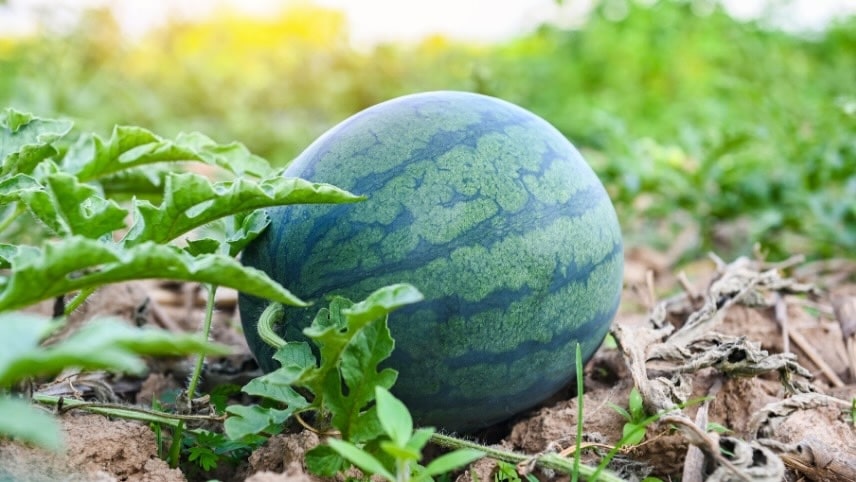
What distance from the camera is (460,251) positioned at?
66.1 inches

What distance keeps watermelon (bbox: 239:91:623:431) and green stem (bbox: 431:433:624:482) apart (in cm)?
13

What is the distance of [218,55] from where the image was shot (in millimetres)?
9164

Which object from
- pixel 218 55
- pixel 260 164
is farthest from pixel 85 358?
pixel 218 55

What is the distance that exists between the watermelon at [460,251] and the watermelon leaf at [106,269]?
0.39 metres

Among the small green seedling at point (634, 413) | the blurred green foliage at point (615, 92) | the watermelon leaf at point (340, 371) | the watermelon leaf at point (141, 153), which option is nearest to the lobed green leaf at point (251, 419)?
the watermelon leaf at point (340, 371)

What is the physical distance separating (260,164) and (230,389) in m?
0.58

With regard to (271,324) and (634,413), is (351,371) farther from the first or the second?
A: (634,413)

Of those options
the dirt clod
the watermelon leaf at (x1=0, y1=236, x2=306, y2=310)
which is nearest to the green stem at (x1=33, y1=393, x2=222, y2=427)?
the dirt clod

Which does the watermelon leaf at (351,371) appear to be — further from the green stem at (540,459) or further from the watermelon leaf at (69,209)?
the watermelon leaf at (69,209)

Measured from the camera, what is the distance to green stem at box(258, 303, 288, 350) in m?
1.62

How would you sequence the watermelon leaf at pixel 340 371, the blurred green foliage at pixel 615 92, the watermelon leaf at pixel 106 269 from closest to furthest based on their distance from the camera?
the watermelon leaf at pixel 106 269, the watermelon leaf at pixel 340 371, the blurred green foliage at pixel 615 92

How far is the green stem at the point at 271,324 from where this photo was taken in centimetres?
162

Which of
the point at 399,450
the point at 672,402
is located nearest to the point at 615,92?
the point at 672,402

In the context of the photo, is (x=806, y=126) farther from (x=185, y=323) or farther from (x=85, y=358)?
(x=85, y=358)
